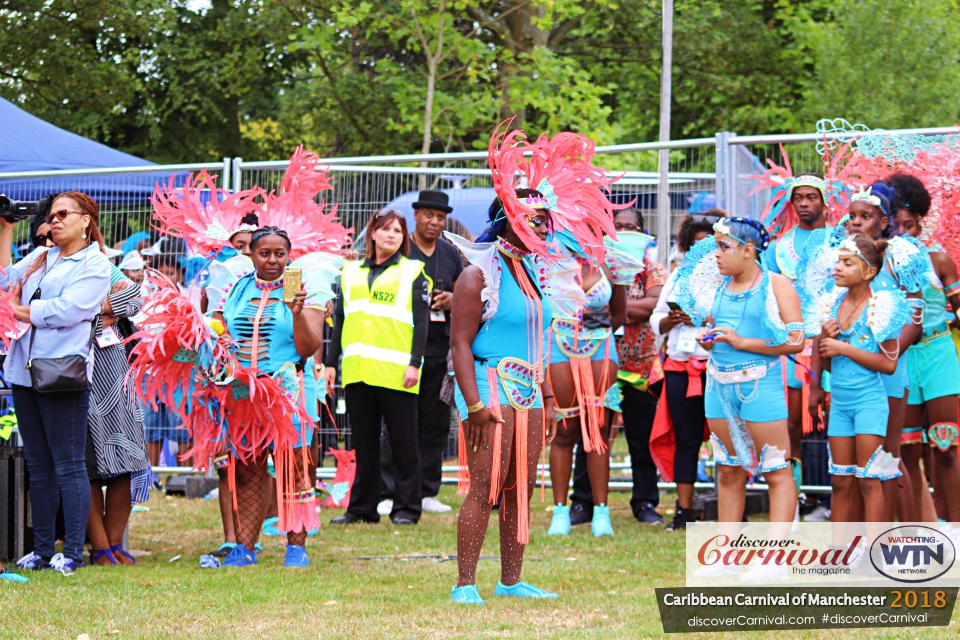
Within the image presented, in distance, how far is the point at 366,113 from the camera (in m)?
19.0

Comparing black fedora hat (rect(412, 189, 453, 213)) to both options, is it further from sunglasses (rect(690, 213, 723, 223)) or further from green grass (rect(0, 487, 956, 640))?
green grass (rect(0, 487, 956, 640))

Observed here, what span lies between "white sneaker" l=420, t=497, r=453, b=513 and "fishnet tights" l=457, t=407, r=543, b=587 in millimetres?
3577

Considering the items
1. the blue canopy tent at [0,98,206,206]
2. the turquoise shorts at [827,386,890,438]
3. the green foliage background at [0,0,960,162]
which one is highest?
the green foliage background at [0,0,960,162]

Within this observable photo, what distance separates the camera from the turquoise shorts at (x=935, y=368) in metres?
A: 6.82

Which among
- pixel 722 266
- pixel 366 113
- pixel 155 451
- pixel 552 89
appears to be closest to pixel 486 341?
pixel 722 266

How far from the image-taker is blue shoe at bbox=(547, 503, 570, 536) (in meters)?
7.93

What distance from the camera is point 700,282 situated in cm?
677

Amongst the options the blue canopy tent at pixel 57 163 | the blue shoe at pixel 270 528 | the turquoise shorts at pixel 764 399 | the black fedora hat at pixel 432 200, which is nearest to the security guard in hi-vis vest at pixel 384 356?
the black fedora hat at pixel 432 200

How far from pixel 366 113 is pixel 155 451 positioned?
30.9 feet

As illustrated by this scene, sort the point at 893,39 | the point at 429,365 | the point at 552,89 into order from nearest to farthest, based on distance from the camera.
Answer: the point at 429,365, the point at 552,89, the point at 893,39

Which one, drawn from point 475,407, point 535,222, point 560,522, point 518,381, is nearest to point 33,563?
point 475,407

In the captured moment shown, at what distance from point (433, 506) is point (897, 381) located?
404 centimetres

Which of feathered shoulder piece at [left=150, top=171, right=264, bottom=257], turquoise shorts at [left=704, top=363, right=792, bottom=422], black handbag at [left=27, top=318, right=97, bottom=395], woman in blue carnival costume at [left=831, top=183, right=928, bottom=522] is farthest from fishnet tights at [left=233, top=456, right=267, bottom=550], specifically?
woman in blue carnival costume at [left=831, top=183, right=928, bottom=522]

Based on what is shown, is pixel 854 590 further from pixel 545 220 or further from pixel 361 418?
pixel 361 418
